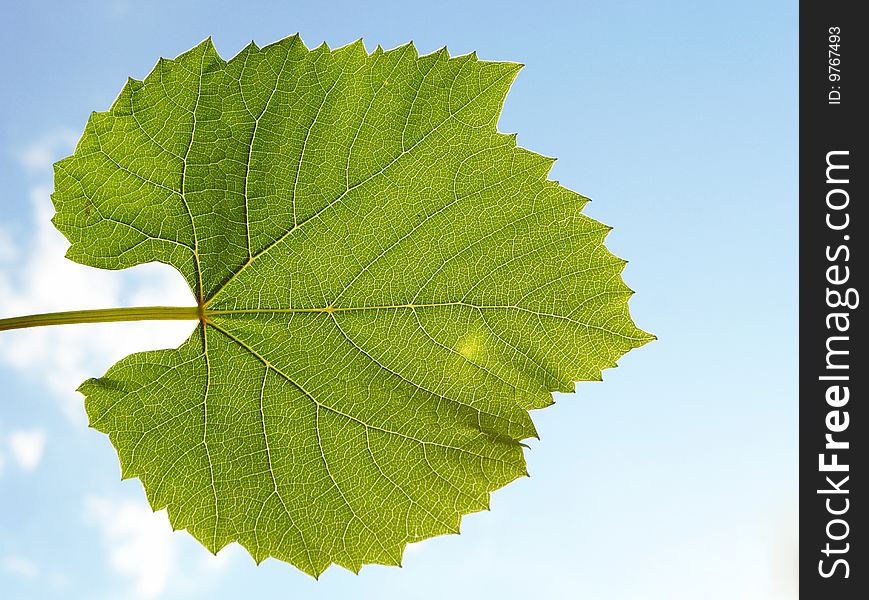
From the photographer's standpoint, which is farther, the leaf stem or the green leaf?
the green leaf

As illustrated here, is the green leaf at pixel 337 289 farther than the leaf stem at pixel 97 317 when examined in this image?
Yes

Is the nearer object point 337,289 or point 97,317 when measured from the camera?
point 97,317

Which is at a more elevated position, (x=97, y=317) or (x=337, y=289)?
(x=337, y=289)

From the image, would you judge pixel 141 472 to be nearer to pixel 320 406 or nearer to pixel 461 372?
pixel 320 406
